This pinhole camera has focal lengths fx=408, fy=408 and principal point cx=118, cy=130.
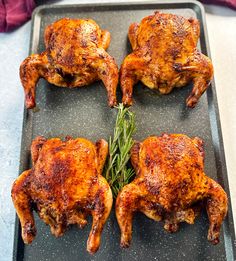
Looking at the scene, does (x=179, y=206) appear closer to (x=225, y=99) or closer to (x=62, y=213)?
(x=62, y=213)

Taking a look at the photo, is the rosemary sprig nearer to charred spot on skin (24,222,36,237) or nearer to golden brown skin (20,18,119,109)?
golden brown skin (20,18,119,109)

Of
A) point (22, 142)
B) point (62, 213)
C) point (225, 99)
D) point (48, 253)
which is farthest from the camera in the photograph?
point (225, 99)

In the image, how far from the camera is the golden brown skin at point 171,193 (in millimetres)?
1678

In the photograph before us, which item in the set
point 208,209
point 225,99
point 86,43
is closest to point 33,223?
point 208,209

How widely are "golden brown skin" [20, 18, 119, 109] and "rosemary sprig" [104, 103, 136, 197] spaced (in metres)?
0.12

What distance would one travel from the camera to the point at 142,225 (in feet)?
6.00

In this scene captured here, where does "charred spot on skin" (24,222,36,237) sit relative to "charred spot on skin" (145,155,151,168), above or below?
below

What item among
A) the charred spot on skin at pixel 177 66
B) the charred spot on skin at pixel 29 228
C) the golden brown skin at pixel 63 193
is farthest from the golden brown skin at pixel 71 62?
the charred spot on skin at pixel 29 228

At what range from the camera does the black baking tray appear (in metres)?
1.80

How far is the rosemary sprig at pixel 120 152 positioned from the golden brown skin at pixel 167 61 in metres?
0.12

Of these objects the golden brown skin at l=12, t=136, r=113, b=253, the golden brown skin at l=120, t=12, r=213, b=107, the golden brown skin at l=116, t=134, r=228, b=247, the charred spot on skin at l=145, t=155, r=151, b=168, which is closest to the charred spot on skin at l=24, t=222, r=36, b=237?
the golden brown skin at l=12, t=136, r=113, b=253

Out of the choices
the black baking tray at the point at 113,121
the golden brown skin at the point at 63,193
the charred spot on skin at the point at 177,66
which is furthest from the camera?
the charred spot on skin at the point at 177,66

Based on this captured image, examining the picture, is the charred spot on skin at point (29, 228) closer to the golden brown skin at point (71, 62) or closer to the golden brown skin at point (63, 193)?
the golden brown skin at point (63, 193)

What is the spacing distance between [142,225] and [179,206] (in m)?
0.23
